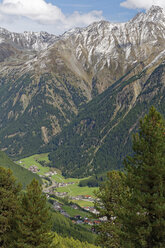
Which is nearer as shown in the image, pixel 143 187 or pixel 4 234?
pixel 143 187

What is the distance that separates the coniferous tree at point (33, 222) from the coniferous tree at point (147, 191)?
1353 cm

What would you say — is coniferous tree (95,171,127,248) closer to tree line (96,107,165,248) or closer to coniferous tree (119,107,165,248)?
tree line (96,107,165,248)

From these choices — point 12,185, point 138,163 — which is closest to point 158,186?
point 138,163

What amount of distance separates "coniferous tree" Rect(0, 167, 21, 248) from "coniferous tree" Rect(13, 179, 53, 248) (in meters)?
1.99

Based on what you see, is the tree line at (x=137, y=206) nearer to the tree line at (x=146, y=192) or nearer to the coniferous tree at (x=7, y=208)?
the tree line at (x=146, y=192)

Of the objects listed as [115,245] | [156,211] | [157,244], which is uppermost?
[156,211]

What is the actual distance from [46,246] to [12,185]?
11.4 meters

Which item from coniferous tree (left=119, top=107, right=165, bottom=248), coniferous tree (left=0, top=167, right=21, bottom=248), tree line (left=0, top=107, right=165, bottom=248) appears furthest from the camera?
coniferous tree (left=0, top=167, right=21, bottom=248)

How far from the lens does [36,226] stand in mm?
40469

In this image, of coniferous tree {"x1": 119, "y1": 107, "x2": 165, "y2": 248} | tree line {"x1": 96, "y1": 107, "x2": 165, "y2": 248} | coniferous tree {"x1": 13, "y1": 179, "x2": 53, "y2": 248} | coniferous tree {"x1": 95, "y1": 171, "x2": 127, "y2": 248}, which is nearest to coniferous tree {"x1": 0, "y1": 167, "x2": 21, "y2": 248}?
coniferous tree {"x1": 13, "y1": 179, "x2": 53, "y2": 248}

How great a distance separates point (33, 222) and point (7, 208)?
6403mm

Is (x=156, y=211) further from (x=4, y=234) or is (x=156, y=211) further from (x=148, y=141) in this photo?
(x=4, y=234)

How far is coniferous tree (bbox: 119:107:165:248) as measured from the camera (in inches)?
1162

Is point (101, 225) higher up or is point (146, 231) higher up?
point (146, 231)
